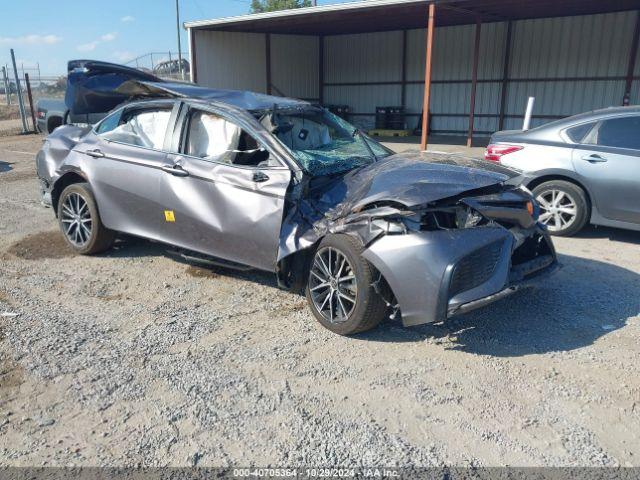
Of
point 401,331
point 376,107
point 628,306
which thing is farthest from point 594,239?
point 376,107

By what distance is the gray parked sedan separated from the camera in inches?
247

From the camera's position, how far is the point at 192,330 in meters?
4.22

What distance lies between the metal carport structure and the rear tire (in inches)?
314

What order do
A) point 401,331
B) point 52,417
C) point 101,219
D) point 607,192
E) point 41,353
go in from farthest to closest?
point 607,192, point 101,219, point 401,331, point 41,353, point 52,417

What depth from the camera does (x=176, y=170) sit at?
4.98 meters

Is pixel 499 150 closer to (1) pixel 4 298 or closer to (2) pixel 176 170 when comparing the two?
(2) pixel 176 170

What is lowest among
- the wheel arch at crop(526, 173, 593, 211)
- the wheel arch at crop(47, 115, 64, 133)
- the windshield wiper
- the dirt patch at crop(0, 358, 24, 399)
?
the dirt patch at crop(0, 358, 24, 399)

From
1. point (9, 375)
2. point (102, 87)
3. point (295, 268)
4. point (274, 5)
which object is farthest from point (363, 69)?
point (274, 5)

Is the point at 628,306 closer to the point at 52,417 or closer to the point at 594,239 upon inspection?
the point at 594,239

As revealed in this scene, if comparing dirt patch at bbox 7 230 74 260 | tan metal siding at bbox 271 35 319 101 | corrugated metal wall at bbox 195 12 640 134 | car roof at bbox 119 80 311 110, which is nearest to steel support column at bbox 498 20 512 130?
corrugated metal wall at bbox 195 12 640 134

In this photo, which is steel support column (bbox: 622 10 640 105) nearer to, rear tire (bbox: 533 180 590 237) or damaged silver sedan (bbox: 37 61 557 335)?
rear tire (bbox: 533 180 590 237)

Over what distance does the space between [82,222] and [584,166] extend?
576 centimetres

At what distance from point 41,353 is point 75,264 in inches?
82.1

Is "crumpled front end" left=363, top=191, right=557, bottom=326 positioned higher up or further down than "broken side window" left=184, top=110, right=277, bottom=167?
further down
